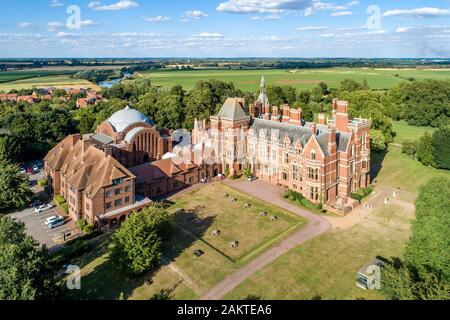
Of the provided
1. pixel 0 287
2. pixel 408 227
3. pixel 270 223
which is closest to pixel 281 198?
pixel 270 223

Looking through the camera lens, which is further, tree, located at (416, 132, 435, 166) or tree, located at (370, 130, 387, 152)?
tree, located at (370, 130, 387, 152)

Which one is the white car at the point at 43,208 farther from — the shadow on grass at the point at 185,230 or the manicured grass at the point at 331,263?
the manicured grass at the point at 331,263

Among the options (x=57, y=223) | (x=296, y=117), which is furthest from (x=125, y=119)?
(x=296, y=117)

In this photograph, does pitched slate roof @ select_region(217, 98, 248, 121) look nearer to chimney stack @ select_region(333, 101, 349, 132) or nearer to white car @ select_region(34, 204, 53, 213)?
chimney stack @ select_region(333, 101, 349, 132)

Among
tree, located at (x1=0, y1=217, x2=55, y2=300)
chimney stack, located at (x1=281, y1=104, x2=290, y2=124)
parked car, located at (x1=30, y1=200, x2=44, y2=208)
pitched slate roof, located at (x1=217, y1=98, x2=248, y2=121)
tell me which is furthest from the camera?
chimney stack, located at (x1=281, y1=104, x2=290, y2=124)

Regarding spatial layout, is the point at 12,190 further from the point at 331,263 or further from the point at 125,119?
the point at 331,263

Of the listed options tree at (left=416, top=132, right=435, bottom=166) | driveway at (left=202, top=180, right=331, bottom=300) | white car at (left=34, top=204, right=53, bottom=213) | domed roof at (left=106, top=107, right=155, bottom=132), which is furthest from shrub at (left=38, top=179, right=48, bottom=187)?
tree at (left=416, top=132, right=435, bottom=166)
